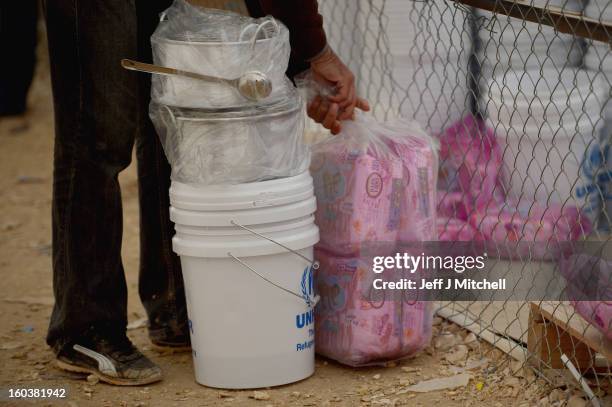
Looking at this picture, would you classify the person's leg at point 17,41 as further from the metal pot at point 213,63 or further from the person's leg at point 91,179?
the metal pot at point 213,63

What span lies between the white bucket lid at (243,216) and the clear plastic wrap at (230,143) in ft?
0.28

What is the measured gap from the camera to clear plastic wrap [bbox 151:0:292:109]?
8.22 ft

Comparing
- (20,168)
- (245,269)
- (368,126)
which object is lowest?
(20,168)

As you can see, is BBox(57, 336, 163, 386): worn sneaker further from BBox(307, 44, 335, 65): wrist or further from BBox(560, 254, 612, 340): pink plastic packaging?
BBox(560, 254, 612, 340): pink plastic packaging

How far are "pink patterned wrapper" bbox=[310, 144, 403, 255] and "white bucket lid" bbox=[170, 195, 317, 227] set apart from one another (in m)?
0.20

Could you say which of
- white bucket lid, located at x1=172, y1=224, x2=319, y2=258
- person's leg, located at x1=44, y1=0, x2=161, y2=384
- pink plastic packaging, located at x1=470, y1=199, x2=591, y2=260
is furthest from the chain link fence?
person's leg, located at x1=44, y1=0, x2=161, y2=384

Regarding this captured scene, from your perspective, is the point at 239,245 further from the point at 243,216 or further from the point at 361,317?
the point at 361,317

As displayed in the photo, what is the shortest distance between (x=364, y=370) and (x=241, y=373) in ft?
1.35

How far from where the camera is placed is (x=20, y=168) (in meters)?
6.04

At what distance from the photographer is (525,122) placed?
2648 millimetres

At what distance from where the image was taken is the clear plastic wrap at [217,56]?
8.22 feet

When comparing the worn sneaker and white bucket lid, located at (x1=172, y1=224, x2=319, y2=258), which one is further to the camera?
the worn sneaker

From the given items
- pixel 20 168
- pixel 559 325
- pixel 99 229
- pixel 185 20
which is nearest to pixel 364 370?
pixel 559 325

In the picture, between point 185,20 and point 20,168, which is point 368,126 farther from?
point 20,168
